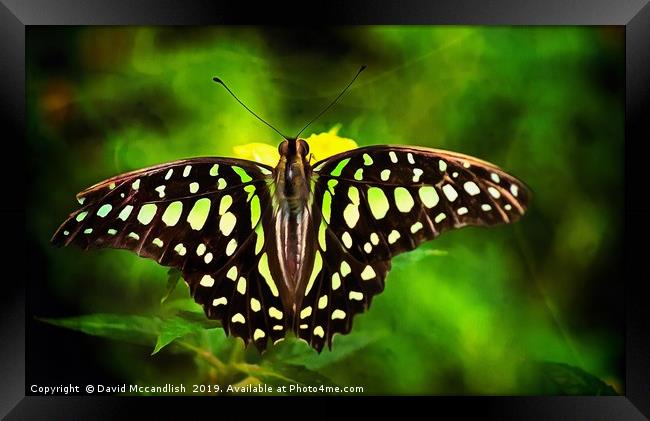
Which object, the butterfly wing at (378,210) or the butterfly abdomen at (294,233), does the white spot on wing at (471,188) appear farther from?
the butterfly abdomen at (294,233)

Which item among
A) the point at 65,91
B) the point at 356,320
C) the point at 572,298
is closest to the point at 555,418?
the point at 572,298

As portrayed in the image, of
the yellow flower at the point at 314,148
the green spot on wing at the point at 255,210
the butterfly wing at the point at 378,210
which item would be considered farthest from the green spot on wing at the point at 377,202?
the green spot on wing at the point at 255,210

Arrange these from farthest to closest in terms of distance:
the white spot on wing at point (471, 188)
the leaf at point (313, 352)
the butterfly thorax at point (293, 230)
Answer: the leaf at point (313, 352) → the butterfly thorax at point (293, 230) → the white spot on wing at point (471, 188)

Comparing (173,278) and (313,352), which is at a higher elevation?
(173,278)

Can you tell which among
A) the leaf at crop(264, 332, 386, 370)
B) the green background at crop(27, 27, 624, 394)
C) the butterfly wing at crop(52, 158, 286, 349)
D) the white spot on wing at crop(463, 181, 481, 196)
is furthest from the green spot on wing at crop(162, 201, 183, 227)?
the white spot on wing at crop(463, 181, 481, 196)

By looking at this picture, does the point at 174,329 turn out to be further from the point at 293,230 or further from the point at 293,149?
the point at 293,149

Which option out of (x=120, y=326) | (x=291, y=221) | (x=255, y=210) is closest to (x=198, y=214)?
(x=255, y=210)
